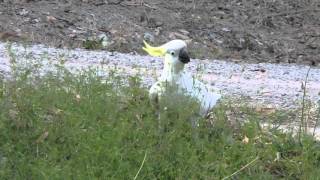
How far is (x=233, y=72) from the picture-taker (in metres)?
10.4

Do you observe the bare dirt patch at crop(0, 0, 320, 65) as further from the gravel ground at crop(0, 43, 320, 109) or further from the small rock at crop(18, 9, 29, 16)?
the gravel ground at crop(0, 43, 320, 109)

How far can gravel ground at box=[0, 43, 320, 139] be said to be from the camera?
7.96 m

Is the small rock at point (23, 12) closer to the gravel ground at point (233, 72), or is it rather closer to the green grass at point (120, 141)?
the gravel ground at point (233, 72)

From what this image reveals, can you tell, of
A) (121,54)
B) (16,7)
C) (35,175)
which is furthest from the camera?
(16,7)

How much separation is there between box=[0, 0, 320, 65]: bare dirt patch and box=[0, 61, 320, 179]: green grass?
6.09m

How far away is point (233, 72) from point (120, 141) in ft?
19.8

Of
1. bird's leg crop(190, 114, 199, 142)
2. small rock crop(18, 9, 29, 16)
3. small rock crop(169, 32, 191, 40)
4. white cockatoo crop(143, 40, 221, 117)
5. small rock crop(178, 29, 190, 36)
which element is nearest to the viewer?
bird's leg crop(190, 114, 199, 142)

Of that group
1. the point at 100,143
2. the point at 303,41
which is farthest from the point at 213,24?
the point at 100,143

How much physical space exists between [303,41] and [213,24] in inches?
78.3

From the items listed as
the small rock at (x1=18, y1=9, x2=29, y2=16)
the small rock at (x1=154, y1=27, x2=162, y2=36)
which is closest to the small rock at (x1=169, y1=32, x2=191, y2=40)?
the small rock at (x1=154, y1=27, x2=162, y2=36)

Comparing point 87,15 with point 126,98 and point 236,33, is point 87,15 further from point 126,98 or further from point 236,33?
point 126,98

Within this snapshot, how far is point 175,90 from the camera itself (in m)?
4.93

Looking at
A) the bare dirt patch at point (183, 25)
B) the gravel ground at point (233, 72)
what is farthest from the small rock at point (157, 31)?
the gravel ground at point (233, 72)

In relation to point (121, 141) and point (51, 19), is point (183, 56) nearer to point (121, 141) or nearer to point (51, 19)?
point (121, 141)
